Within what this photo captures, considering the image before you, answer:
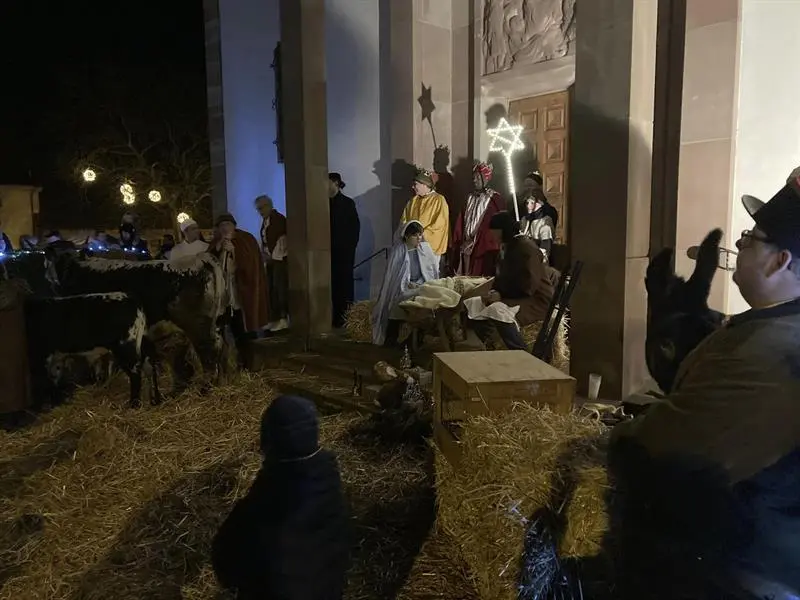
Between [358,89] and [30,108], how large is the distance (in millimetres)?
18323

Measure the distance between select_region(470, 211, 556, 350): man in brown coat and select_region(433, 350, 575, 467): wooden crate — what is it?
6.32 ft

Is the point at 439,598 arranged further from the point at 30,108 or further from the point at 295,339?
the point at 30,108

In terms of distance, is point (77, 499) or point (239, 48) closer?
point (77, 499)

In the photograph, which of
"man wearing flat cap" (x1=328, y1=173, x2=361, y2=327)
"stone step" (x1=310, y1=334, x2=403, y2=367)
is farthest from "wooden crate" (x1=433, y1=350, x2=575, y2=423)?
"man wearing flat cap" (x1=328, y1=173, x2=361, y2=327)

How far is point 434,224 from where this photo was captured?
322 inches

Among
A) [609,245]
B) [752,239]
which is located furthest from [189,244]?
[752,239]

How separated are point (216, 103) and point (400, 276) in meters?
7.39

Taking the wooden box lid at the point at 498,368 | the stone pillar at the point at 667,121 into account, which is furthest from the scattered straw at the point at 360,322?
the wooden box lid at the point at 498,368

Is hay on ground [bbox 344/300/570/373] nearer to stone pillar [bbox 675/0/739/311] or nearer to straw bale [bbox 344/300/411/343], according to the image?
straw bale [bbox 344/300/411/343]

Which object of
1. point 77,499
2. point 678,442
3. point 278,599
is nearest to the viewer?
point 678,442

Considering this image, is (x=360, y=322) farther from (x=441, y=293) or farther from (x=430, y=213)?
(x=430, y=213)

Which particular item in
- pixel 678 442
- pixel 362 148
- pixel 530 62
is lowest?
pixel 678 442

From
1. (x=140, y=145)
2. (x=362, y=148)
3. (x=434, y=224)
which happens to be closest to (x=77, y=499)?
(x=434, y=224)

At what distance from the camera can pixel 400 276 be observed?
709 cm
